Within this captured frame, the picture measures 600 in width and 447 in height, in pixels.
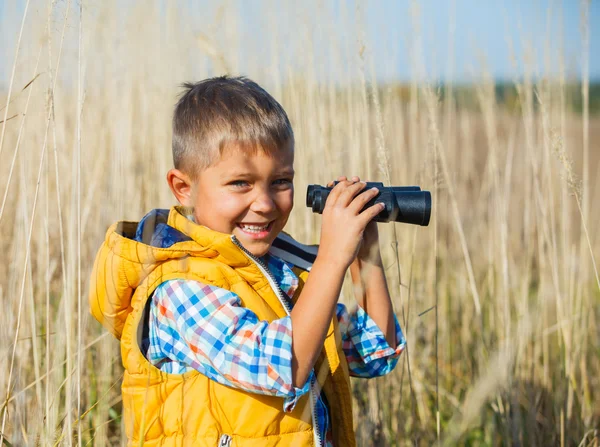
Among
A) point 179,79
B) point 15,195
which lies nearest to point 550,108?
point 179,79

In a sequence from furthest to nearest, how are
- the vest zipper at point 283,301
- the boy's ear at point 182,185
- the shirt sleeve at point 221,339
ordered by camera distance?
the boy's ear at point 182,185, the vest zipper at point 283,301, the shirt sleeve at point 221,339

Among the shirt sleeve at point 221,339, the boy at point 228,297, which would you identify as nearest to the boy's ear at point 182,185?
the boy at point 228,297

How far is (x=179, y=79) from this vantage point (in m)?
2.81

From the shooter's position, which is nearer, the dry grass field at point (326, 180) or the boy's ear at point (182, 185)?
the boy's ear at point (182, 185)

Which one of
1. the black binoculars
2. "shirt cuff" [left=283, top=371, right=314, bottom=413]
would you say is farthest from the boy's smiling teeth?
"shirt cuff" [left=283, top=371, right=314, bottom=413]

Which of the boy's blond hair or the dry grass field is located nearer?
the boy's blond hair

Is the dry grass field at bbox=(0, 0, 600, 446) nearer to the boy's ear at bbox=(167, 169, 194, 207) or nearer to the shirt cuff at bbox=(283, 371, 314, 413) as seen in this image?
the boy's ear at bbox=(167, 169, 194, 207)

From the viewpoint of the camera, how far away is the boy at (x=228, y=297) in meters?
1.08

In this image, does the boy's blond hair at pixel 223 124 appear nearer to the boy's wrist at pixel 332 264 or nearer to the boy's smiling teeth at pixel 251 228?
the boy's smiling teeth at pixel 251 228

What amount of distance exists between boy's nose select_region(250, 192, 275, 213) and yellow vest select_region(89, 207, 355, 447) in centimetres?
9

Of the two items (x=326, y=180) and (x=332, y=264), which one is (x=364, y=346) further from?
(x=326, y=180)

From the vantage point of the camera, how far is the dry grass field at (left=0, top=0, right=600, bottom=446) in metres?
1.68

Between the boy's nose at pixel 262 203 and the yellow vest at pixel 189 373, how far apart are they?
0.29 ft

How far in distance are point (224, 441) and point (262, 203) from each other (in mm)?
417
